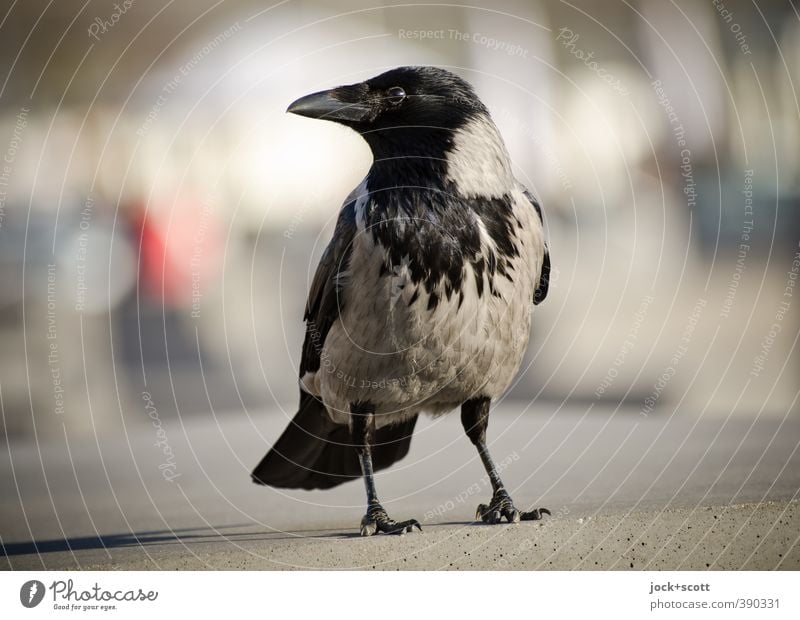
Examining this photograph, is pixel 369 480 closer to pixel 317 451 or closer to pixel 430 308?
pixel 317 451

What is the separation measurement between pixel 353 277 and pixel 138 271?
2.09 meters

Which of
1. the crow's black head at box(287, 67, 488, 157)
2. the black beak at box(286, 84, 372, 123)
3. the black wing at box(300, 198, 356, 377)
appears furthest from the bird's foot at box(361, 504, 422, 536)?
the black beak at box(286, 84, 372, 123)

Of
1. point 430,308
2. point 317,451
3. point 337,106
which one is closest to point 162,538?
point 317,451

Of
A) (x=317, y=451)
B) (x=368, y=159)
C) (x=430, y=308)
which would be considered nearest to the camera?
(x=430, y=308)

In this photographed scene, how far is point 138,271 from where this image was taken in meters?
5.23

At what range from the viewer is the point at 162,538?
13.1 feet

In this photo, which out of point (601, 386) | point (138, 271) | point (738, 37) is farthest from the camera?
point (601, 386)

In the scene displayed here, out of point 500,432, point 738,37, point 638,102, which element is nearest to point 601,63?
point 638,102

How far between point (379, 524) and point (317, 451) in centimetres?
67

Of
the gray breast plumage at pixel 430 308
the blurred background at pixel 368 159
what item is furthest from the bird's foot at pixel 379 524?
the blurred background at pixel 368 159

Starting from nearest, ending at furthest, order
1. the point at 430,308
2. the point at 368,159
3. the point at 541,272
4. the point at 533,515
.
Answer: the point at 430,308 → the point at 533,515 → the point at 541,272 → the point at 368,159

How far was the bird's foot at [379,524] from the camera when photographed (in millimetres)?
3518

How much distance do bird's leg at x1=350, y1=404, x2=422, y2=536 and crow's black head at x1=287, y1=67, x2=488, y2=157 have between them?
1.08 m
